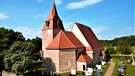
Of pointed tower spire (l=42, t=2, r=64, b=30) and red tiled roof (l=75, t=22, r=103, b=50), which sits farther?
red tiled roof (l=75, t=22, r=103, b=50)

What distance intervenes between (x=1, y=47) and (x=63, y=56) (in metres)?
14.9

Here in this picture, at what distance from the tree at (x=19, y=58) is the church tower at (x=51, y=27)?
347 inches

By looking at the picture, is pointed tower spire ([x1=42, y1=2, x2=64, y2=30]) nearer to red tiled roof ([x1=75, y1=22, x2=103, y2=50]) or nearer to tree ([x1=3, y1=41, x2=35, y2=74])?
red tiled roof ([x1=75, y1=22, x2=103, y2=50])

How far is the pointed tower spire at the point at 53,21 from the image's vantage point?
35281mm

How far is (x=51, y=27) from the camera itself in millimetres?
34906

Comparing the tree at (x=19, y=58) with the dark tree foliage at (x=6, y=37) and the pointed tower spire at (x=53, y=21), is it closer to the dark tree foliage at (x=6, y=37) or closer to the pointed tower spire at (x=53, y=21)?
the dark tree foliage at (x=6, y=37)

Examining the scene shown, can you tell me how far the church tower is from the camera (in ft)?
115

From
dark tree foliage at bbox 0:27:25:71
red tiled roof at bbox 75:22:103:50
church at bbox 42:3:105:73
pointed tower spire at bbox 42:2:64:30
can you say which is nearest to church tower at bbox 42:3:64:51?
pointed tower spire at bbox 42:2:64:30

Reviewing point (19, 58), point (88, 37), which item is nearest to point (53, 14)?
point (88, 37)

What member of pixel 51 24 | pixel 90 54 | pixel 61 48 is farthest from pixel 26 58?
pixel 90 54

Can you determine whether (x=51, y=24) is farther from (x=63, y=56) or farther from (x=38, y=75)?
(x=38, y=75)

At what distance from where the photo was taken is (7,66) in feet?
84.1

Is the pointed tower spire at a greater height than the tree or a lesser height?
greater

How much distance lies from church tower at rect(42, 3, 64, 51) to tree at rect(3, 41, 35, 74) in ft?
28.9
